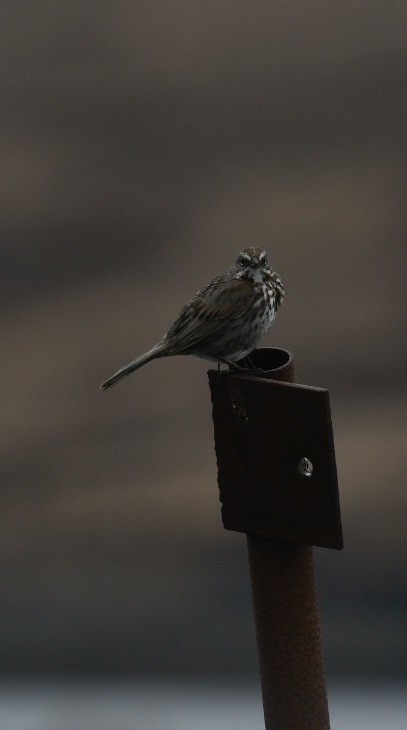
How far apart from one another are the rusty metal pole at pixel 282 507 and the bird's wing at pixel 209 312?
0.95 meters

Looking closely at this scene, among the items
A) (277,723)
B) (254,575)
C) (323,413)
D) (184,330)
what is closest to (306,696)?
(277,723)

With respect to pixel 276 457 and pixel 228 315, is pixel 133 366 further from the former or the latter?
pixel 276 457

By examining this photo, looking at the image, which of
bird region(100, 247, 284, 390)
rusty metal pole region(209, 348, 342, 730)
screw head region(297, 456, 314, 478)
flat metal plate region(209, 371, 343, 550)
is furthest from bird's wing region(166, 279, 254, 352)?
screw head region(297, 456, 314, 478)

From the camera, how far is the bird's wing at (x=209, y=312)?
3.76 metres

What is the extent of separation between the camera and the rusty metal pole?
2.47 m

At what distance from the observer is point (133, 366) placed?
3.50 metres

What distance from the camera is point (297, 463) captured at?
2518mm

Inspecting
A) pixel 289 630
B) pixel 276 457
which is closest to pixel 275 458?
pixel 276 457

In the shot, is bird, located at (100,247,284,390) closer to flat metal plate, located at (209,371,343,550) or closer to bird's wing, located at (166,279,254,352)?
bird's wing, located at (166,279,254,352)

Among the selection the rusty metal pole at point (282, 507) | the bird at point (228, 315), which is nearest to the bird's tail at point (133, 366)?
the bird at point (228, 315)

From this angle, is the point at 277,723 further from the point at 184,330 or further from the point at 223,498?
the point at 184,330

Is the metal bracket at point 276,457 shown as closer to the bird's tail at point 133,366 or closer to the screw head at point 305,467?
the screw head at point 305,467

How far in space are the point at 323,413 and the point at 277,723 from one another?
0.78 metres

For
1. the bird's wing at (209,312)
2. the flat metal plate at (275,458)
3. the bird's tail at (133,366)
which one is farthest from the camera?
the bird's wing at (209,312)
